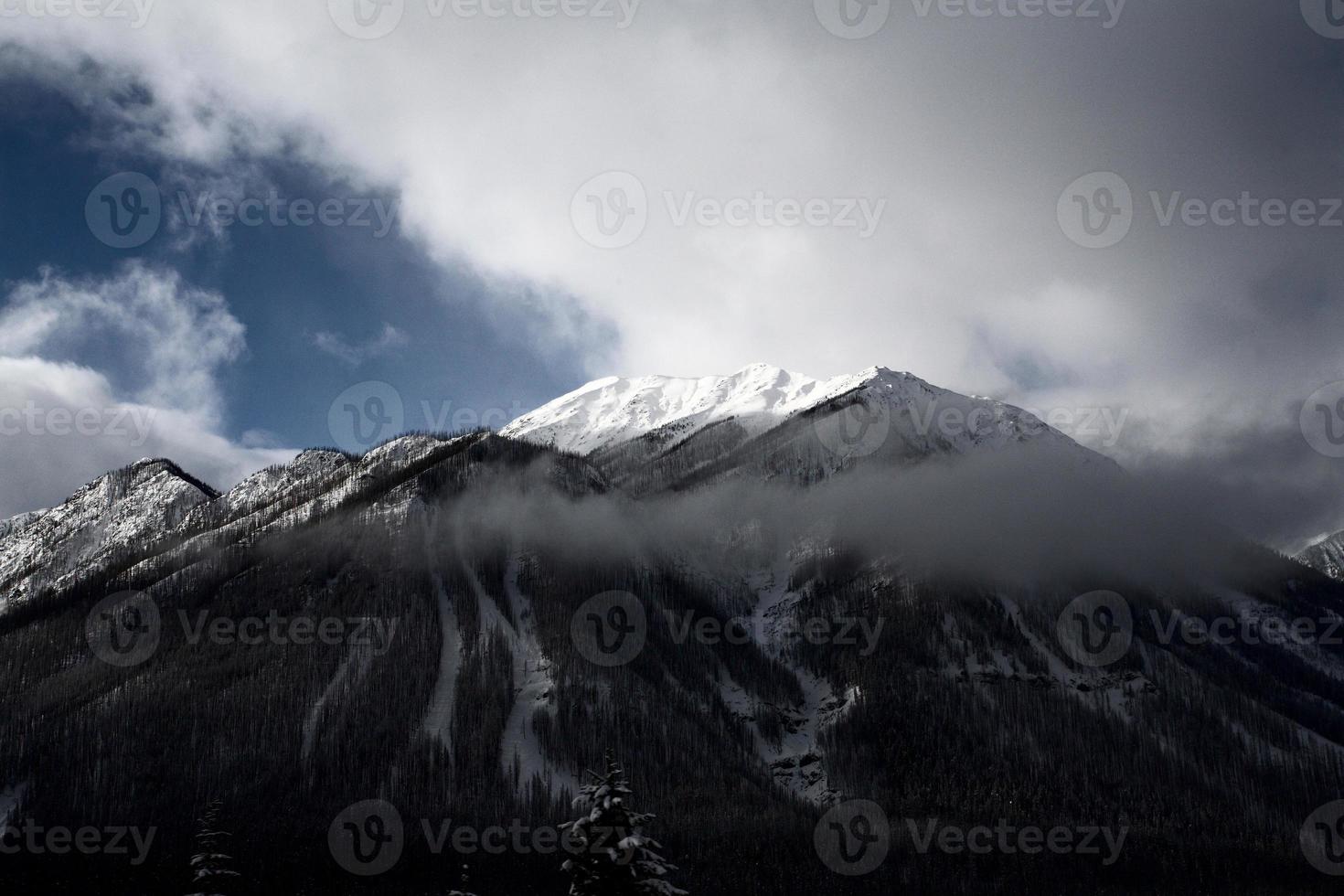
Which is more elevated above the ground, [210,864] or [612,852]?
[210,864]

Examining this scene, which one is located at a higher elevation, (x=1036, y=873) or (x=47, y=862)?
(x=47, y=862)

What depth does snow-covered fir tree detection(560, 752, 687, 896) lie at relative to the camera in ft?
152

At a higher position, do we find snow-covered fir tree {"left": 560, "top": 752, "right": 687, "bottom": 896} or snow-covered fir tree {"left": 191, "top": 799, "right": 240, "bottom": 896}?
snow-covered fir tree {"left": 191, "top": 799, "right": 240, "bottom": 896}

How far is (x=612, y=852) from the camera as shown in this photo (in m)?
46.0

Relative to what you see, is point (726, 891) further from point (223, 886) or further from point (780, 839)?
point (223, 886)

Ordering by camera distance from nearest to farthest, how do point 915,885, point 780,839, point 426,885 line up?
point 426,885
point 915,885
point 780,839

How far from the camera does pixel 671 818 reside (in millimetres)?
194750

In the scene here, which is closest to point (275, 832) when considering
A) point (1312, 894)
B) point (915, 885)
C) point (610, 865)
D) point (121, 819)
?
point (121, 819)

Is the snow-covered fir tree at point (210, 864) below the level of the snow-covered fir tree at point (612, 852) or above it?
above

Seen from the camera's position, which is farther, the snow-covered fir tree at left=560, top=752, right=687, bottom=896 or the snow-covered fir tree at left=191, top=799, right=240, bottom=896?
the snow-covered fir tree at left=191, top=799, right=240, bottom=896

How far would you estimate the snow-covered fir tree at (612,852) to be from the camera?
46.2 m

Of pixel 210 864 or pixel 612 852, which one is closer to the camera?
pixel 612 852

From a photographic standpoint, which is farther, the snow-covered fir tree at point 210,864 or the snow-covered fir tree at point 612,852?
the snow-covered fir tree at point 210,864

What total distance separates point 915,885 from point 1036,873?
32.9m
